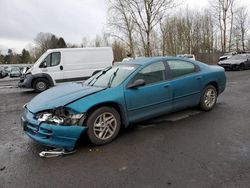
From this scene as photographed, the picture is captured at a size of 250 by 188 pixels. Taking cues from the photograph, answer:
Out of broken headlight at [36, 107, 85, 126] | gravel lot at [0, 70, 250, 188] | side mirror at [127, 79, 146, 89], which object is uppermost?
side mirror at [127, 79, 146, 89]

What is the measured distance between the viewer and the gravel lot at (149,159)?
10.0 ft

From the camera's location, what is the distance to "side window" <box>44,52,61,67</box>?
11929mm

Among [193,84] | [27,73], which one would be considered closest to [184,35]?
[27,73]

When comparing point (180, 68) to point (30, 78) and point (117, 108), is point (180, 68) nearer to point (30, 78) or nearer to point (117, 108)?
point (117, 108)

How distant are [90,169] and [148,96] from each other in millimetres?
1938

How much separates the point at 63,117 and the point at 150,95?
5.82 feet

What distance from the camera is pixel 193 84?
221 inches

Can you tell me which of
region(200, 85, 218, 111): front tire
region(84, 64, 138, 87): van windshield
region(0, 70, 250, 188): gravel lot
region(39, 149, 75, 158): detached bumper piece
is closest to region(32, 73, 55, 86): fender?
region(0, 70, 250, 188): gravel lot

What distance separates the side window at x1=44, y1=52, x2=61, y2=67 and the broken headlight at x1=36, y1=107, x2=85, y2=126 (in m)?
8.55

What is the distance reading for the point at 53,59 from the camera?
1202cm

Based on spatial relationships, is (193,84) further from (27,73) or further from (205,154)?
(27,73)

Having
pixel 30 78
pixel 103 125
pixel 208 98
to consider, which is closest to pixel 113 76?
pixel 103 125

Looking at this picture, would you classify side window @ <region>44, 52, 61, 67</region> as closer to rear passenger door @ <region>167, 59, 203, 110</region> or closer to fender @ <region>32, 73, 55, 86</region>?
fender @ <region>32, 73, 55, 86</region>

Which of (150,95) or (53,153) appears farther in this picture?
(150,95)
